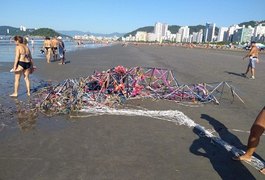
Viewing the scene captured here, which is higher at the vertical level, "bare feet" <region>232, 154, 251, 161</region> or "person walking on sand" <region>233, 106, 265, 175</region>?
"person walking on sand" <region>233, 106, 265, 175</region>

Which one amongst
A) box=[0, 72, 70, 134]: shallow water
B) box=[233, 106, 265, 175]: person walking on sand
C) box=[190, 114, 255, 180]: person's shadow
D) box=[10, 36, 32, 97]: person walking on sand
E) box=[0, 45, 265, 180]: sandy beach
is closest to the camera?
box=[0, 45, 265, 180]: sandy beach

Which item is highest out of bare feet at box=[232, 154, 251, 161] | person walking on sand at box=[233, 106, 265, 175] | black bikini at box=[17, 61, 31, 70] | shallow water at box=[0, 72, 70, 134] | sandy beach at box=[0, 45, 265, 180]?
black bikini at box=[17, 61, 31, 70]

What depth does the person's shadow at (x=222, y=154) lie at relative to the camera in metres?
4.59

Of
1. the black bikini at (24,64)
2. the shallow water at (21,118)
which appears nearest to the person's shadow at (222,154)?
the shallow water at (21,118)

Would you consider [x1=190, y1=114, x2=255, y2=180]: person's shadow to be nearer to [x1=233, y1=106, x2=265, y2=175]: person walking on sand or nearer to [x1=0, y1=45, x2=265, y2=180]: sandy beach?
[x1=0, y1=45, x2=265, y2=180]: sandy beach

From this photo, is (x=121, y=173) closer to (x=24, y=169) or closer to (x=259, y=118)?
(x=24, y=169)

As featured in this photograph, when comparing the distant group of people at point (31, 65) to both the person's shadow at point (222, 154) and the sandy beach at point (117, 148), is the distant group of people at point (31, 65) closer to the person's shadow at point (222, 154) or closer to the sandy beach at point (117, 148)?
the person's shadow at point (222, 154)

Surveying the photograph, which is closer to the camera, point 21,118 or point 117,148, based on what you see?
point 117,148

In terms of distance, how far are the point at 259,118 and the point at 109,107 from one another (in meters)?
4.70

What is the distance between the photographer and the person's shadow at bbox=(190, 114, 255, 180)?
459 centimetres

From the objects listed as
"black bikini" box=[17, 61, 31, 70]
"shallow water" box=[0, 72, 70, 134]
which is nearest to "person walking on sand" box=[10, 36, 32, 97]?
"black bikini" box=[17, 61, 31, 70]

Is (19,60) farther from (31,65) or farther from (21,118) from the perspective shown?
(21,118)

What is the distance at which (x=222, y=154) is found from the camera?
5.35 m

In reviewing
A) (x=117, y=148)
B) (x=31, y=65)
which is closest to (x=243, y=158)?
(x=117, y=148)
